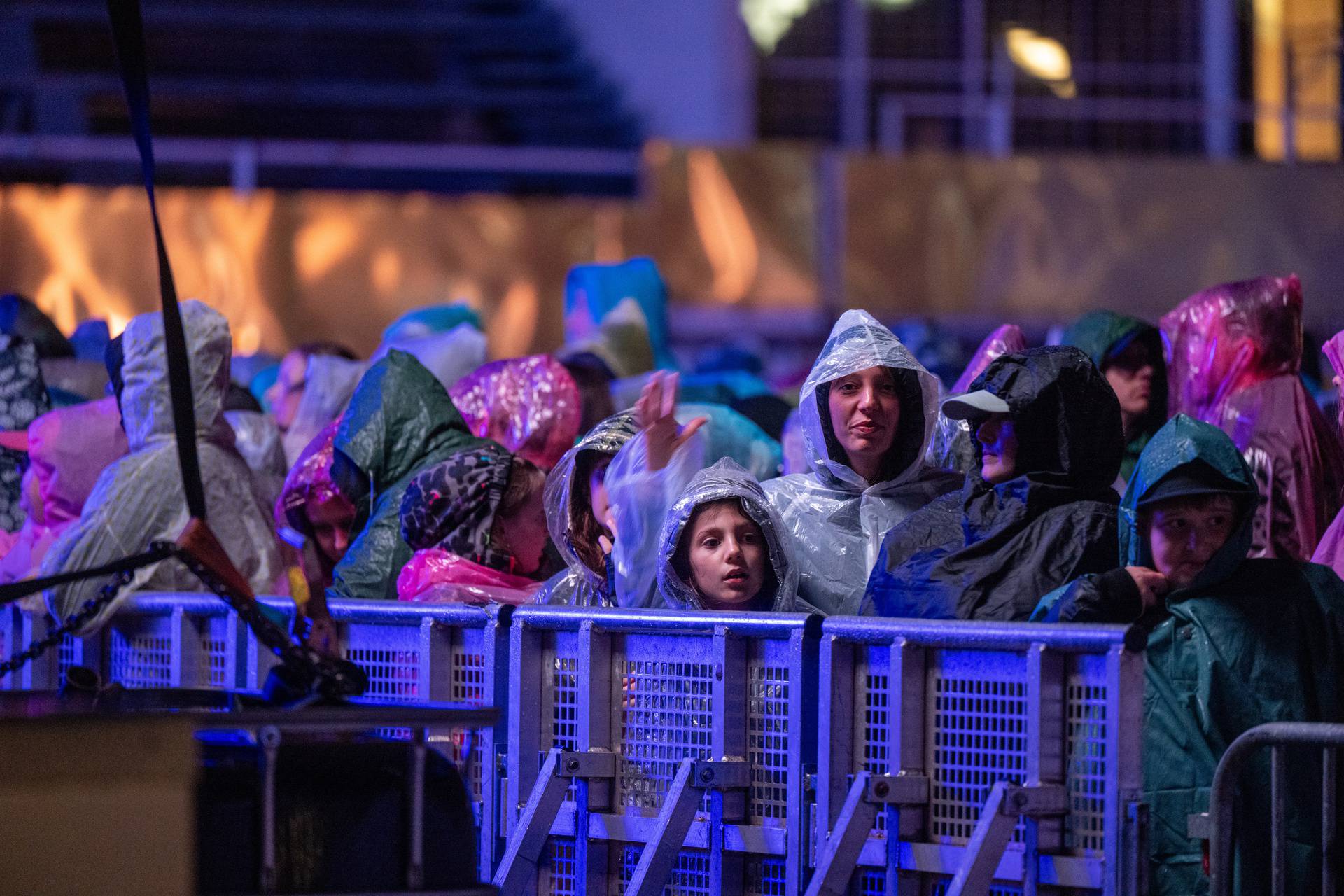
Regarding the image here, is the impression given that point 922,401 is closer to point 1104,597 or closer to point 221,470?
point 1104,597

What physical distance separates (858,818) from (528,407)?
8.13ft

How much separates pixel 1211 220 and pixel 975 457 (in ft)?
21.9

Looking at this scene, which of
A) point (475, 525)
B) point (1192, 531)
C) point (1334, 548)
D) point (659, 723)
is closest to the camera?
point (1192, 531)

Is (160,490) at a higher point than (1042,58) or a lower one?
lower

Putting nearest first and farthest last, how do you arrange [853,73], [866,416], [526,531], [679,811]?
[679,811]
[866,416]
[526,531]
[853,73]

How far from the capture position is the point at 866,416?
4.26m

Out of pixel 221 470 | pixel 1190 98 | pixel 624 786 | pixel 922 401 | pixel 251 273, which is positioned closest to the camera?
pixel 624 786

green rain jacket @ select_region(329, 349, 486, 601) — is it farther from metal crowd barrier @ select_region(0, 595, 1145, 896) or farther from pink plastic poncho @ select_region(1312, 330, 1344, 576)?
pink plastic poncho @ select_region(1312, 330, 1344, 576)

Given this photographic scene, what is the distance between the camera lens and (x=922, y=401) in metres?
4.38

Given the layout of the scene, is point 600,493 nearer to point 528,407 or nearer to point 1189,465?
point 528,407

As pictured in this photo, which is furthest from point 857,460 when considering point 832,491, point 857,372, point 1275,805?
point 1275,805

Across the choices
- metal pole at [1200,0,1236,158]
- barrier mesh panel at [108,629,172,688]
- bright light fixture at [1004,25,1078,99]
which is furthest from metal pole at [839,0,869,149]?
barrier mesh panel at [108,629,172,688]

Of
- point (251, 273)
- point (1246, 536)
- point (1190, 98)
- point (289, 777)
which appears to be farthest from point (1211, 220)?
point (289, 777)

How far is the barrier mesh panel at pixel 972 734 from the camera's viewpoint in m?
3.14
